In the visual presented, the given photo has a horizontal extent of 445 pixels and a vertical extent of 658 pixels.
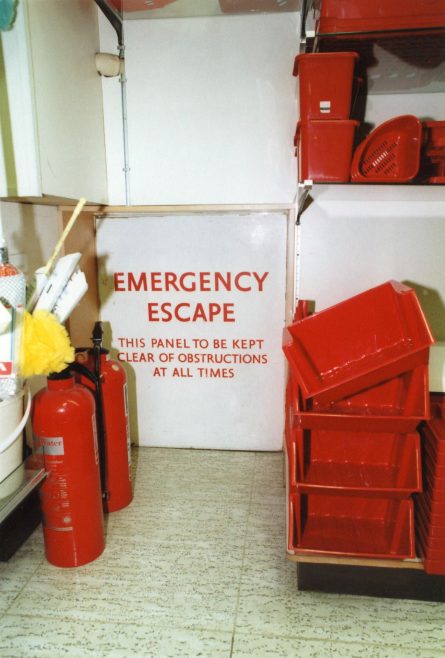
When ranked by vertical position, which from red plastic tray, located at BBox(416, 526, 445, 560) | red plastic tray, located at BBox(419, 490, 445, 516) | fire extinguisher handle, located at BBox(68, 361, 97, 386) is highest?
fire extinguisher handle, located at BBox(68, 361, 97, 386)

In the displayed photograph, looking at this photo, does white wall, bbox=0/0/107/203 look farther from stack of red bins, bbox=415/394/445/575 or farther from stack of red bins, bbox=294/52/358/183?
stack of red bins, bbox=415/394/445/575

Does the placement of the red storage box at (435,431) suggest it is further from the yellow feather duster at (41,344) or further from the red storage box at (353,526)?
the yellow feather duster at (41,344)

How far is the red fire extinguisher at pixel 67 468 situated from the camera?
1.61m

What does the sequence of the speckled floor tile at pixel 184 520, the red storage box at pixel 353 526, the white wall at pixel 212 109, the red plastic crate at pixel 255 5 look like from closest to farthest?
the red storage box at pixel 353 526 → the speckled floor tile at pixel 184 520 → the red plastic crate at pixel 255 5 → the white wall at pixel 212 109

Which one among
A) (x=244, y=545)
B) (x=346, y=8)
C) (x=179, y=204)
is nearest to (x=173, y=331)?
(x=179, y=204)

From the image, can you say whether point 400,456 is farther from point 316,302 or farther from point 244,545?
point 316,302

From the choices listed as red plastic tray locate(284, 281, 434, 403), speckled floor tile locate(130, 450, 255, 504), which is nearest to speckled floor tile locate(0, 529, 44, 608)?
speckled floor tile locate(130, 450, 255, 504)

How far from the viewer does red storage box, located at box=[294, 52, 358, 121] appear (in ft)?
5.23

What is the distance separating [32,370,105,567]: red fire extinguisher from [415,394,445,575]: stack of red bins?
1108 millimetres

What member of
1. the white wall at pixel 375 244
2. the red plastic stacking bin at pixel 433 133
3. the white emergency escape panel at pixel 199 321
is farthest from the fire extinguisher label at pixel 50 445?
the red plastic stacking bin at pixel 433 133

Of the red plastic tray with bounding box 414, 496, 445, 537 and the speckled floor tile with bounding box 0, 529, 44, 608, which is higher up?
the red plastic tray with bounding box 414, 496, 445, 537

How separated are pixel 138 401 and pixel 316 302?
107 centimetres

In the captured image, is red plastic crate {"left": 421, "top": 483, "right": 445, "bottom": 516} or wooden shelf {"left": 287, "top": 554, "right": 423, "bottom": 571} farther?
wooden shelf {"left": 287, "top": 554, "right": 423, "bottom": 571}

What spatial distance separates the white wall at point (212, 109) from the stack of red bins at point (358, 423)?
0.85 metres
